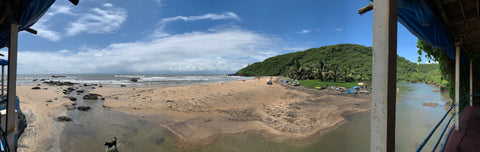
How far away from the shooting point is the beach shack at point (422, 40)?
3.71ft

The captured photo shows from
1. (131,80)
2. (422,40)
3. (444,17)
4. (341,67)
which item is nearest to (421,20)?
(444,17)

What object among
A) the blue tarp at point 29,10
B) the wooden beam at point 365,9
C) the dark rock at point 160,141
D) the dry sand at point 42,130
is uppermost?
the blue tarp at point 29,10

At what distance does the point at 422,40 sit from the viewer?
3242 mm

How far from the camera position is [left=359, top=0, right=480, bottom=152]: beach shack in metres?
1.13

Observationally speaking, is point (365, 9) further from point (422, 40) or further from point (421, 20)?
point (422, 40)

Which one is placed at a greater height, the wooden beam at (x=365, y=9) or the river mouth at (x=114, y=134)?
the wooden beam at (x=365, y=9)

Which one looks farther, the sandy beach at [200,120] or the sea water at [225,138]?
the sandy beach at [200,120]

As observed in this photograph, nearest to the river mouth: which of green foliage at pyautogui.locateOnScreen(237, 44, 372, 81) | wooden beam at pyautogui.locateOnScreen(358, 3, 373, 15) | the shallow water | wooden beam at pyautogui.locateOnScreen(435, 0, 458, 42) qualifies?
the shallow water

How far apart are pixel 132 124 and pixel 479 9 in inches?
406

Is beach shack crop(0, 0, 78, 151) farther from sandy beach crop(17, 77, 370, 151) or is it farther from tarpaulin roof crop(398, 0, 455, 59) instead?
tarpaulin roof crop(398, 0, 455, 59)

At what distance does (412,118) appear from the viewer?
8883 mm

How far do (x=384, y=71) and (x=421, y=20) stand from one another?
73.6 inches

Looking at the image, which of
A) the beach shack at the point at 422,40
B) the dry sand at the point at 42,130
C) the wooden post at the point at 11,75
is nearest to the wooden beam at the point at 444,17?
the beach shack at the point at 422,40

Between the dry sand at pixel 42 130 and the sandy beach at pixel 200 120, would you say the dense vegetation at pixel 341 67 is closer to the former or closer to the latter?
the sandy beach at pixel 200 120
